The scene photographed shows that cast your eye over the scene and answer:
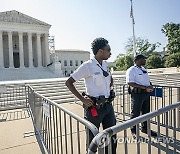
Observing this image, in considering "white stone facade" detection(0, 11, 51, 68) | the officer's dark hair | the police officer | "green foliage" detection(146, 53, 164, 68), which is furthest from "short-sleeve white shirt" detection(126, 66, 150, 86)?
"white stone facade" detection(0, 11, 51, 68)

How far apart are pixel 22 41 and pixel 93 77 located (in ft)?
156

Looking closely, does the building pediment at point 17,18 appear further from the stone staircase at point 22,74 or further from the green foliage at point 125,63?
the green foliage at point 125,63

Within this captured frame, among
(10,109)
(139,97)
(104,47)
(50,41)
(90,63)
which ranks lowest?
(10,109)

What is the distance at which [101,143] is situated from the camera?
1564mm

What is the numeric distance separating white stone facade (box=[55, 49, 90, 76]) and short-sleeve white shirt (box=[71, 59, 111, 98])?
7404 cm

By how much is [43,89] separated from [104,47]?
10.3 meters

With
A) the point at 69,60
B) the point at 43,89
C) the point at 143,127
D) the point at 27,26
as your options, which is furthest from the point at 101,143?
the point at 69,60

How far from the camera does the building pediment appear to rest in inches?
1729

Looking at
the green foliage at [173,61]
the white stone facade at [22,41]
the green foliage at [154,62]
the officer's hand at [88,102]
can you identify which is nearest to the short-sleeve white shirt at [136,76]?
the officer's hand at [88,102]

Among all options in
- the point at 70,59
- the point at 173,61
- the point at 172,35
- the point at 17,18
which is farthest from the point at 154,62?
the point at 70,59

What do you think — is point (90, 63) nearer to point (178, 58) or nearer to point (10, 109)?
point (10, 109)

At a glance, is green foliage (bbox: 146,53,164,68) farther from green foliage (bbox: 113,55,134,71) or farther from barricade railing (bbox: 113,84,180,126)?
barricade railing (bbox: 113,84,180,126)

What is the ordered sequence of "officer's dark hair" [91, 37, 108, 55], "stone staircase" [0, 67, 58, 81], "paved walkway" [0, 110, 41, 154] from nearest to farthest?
"officer's dark hair" [91, 37, 108, 55]
"paved walkway" [0, 110, 41, 154]
"stone staircase" [0, 67, 58, 81]

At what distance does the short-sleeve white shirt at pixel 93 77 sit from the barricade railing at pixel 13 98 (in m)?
7.22
